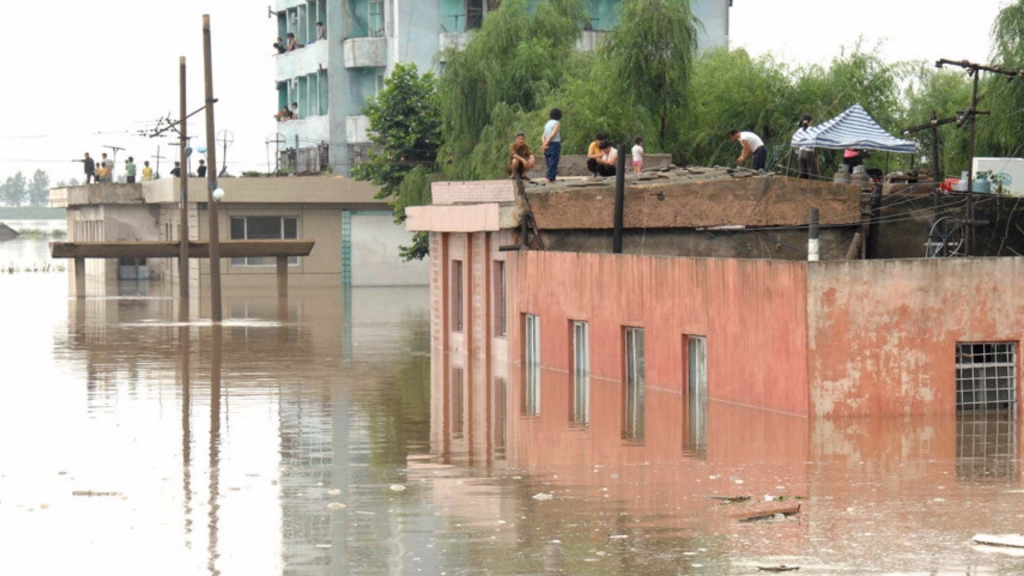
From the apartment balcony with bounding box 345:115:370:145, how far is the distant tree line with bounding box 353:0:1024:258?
13.1 meters

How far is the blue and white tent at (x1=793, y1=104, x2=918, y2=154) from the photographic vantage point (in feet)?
115

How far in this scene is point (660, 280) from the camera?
93.0 ft

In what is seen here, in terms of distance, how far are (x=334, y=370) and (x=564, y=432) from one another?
35.9 ft

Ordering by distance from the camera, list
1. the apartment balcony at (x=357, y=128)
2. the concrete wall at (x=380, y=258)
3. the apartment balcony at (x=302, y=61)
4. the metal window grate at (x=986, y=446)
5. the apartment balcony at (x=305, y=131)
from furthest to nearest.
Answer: the apartment balcony at (x=305, y=131) → the apartment balcony at (x=302, y=61) → the apartment balcony at (x=357, y=128) → the concrete wall at (x=380, y=258) → the metal window grate at (x=986, y=446)

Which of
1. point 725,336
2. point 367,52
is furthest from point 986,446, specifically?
point 367,52

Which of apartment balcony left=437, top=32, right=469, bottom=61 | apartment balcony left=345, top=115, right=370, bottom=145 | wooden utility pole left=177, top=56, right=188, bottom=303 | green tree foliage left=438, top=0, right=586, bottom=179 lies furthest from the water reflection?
apartment balcony left=345, top=115, right=370, bottom=145

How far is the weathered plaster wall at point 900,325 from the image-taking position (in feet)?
78.6

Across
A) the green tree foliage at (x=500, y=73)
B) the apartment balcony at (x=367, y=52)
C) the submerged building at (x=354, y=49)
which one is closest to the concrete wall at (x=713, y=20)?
the submerged building at (x=354, y=49)

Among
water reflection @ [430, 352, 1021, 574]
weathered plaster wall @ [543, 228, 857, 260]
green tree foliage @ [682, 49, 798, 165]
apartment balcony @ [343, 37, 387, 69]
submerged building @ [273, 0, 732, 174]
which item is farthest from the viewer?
apartment balcony @ [343, 37, 387, 69]

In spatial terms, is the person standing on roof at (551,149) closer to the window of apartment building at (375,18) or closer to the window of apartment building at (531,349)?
the window of apartment building at (531,349)

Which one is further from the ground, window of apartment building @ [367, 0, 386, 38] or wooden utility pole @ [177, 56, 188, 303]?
window of apartment building @ [367, 0, 386, 38]

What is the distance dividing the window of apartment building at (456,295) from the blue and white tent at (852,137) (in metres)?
7.72

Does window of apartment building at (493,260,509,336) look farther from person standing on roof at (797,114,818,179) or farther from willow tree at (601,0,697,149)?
willow tree at (601,0,697,149)

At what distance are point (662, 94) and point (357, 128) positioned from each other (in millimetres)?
29302
